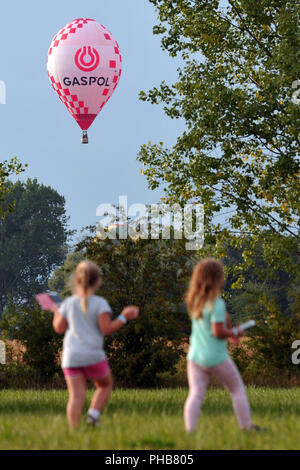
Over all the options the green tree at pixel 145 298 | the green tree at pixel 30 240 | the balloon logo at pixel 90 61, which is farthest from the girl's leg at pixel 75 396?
the green tree at pixel 30 240

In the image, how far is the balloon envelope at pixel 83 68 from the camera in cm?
3053

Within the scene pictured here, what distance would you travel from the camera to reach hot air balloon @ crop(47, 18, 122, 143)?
30.5 m

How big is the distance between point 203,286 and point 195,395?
3.06 ft

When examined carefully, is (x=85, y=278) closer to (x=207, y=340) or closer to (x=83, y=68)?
(x=207, y=340)

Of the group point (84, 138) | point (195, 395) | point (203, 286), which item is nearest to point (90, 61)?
point (84, 138)

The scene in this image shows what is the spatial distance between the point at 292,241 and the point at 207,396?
7.96 meters

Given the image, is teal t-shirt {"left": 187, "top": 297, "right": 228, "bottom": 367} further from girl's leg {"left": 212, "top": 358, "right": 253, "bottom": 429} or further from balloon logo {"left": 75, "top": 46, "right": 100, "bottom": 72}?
balloon logo {"left": 75, "top": 46, "right": 100, "bottom": 72}

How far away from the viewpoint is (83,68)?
1198 inches

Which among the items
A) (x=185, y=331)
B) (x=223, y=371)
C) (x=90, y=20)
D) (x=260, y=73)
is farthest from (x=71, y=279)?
(x=90, y=20)

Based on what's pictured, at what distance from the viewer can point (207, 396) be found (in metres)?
13.4

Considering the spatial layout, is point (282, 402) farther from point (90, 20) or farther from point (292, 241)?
point (90, 20)

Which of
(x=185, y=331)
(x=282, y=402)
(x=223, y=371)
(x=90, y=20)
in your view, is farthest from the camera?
(x=90, y=20)

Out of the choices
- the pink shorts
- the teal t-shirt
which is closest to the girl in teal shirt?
the teal t-shirt

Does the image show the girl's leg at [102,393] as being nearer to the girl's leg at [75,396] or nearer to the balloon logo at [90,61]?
the girl's leg at [75,396]
